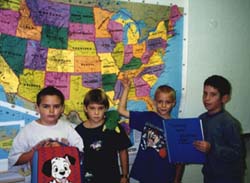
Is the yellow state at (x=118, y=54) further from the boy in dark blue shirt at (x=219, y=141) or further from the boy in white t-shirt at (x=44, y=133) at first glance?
the boy in dark blue shirt at (x=219, y=141)

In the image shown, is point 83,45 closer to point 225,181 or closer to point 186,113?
point 186,113

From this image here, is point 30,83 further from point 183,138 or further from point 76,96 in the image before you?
point 183,138

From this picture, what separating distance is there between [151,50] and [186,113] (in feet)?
1.85

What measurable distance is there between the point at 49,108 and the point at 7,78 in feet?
0.86

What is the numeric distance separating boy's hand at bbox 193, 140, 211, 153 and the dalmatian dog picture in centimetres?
74

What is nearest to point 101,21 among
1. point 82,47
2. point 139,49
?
point 82,47

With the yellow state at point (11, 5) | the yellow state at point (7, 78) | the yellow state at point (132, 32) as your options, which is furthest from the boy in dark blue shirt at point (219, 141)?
the yellow state at point (11, 5)

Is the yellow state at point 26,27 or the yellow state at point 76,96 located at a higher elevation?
the yellow state at point 26,27

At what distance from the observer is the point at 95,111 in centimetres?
165

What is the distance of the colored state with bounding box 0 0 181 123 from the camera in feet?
5.09

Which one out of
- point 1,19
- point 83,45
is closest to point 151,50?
point 83,45

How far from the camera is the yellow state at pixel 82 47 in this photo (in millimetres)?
1713

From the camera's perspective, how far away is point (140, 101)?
199 centimetres

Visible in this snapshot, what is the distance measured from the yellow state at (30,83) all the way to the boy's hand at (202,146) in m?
0.93
